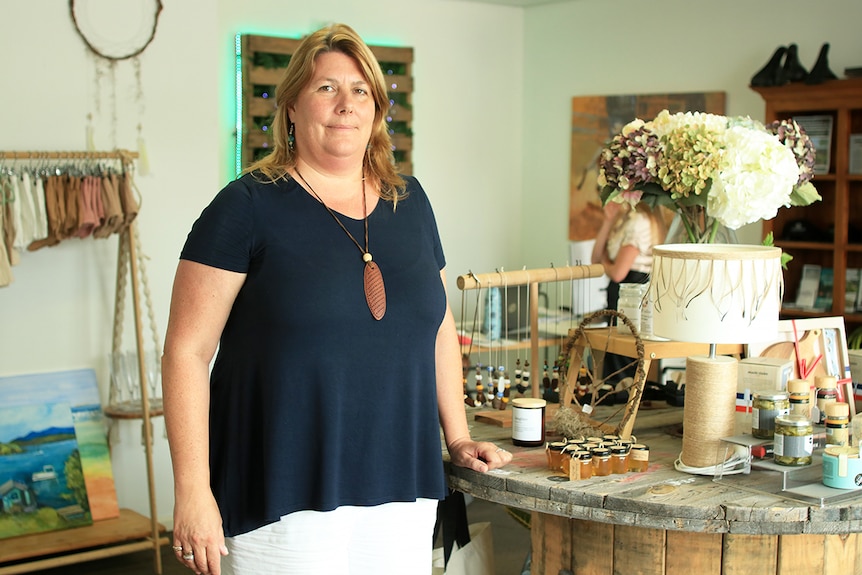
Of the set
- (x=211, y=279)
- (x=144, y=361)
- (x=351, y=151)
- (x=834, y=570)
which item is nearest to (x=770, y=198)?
(x=834, y=570)

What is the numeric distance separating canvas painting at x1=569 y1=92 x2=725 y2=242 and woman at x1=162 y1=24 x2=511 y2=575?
178 inches

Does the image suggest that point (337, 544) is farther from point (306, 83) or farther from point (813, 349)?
point (813, 349)

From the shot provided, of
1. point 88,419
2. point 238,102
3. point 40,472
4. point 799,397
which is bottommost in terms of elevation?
point 40,472

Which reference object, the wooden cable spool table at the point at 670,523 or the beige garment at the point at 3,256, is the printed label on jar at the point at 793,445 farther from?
the beige garment at the point at 3,256

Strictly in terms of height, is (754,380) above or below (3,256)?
below

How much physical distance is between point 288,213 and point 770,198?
3.78 ft

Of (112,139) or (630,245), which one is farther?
(630,245)

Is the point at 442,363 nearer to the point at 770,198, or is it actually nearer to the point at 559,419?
the point at 559,419

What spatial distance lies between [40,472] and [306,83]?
9.37 ft

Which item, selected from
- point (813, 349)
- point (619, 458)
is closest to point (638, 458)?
point (619, 458)

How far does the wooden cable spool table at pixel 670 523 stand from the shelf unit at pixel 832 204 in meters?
3.10

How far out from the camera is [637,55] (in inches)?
251

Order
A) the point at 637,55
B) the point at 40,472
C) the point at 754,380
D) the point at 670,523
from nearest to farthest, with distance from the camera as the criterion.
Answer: the point at 670,523 → the point at 754,380 → the point at 40,472 → the point at 637,55

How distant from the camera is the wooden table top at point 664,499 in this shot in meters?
2.13
